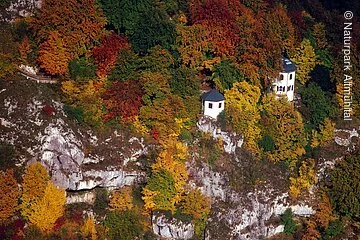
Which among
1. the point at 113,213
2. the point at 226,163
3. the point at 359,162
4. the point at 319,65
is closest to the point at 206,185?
the point at 226,163

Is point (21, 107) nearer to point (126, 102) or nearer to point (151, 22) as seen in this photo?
point (126, 102)

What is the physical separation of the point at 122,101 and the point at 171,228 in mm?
9953

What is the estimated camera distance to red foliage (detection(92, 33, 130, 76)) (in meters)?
55.7

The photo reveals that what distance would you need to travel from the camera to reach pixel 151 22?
189ft

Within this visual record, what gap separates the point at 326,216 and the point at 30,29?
1056 inches

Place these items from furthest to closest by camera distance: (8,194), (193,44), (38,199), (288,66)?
(288,66) < (193,44) < (38,199) < (8,194)

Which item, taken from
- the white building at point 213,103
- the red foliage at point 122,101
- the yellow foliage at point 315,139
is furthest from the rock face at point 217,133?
the yellow foliage at point 315,139

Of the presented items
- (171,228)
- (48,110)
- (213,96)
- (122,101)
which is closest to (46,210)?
(48,110)

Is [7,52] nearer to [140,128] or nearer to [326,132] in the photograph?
[140,128]

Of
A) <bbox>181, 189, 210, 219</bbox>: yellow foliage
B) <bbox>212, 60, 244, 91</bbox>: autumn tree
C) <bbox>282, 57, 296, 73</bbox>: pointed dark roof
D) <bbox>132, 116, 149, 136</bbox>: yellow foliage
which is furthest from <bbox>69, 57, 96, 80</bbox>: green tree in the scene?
<bbox>282, 57, 296, 73</bbox>: pointed dark roof

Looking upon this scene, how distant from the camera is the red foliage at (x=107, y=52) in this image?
5569cm

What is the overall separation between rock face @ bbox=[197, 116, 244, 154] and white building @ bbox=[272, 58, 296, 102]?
23.2 feet

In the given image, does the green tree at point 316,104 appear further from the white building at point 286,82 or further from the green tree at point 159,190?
the green tree at point 159,190

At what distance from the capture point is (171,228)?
51188 mm
